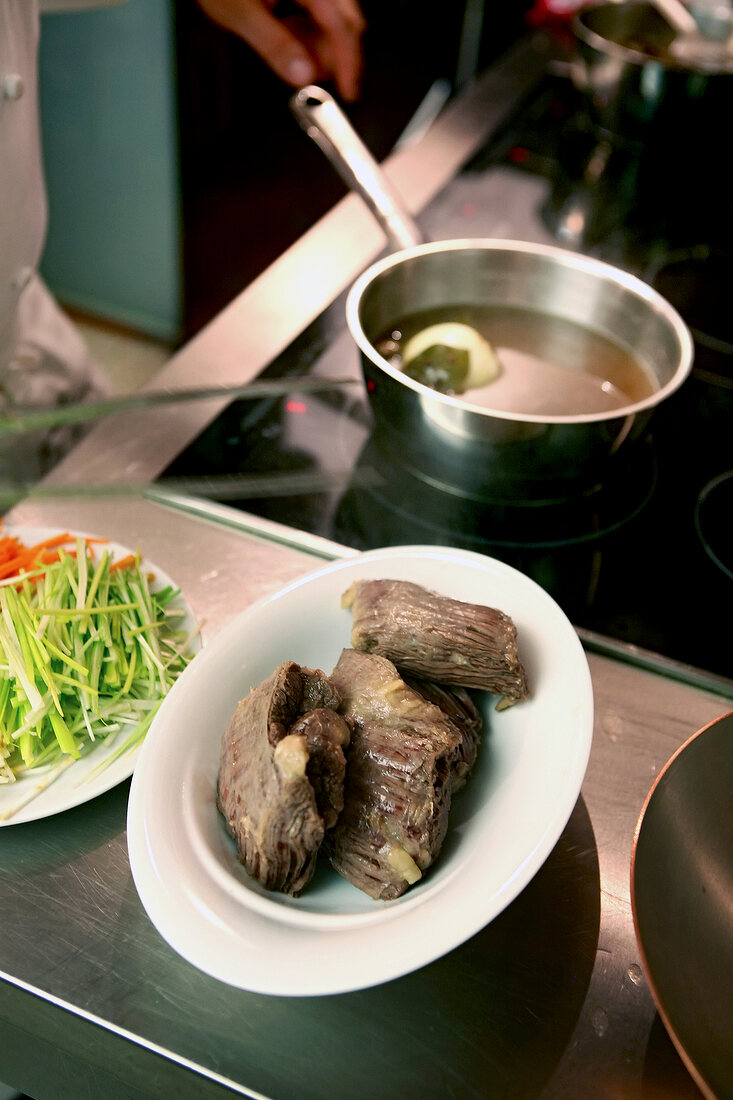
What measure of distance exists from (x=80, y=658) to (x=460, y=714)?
34 cm

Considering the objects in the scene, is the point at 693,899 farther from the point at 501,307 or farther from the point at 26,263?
the point at 26,263

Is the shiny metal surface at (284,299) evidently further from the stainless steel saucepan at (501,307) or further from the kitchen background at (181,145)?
the kitchen background at (181,145)

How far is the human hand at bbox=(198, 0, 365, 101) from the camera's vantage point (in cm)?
113

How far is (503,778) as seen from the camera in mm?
664

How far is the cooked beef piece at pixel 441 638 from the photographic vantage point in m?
0.69

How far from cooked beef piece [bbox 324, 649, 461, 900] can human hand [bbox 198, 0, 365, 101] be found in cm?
89

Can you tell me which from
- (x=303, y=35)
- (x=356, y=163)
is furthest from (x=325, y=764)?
(x=303, y=35)

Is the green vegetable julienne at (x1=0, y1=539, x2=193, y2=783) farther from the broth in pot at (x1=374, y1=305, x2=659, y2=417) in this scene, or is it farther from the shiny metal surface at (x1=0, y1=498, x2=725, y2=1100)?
the broth in pot at (x1=374, y1=305, x2=659, y2=417)

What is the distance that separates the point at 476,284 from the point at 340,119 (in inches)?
11.0

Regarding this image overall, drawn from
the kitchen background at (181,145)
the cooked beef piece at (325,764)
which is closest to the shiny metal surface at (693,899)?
the cooked beef piece at (325,764)

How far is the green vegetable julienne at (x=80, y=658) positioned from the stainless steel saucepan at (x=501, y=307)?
1.07 ft

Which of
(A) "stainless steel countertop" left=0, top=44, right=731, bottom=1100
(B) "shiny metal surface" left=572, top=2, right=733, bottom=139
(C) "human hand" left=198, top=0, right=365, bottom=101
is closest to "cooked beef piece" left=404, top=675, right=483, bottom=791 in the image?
(A) "stainless steel countertop" left=0, top=44, right=731, bottom=1100

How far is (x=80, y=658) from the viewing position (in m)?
0.79

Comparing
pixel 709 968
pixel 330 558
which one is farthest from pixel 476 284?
pixel 709 968
